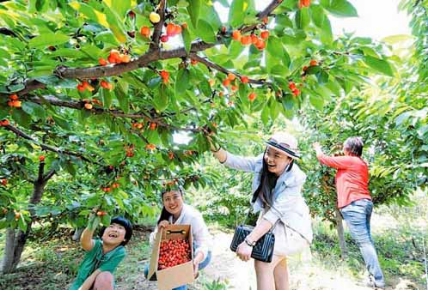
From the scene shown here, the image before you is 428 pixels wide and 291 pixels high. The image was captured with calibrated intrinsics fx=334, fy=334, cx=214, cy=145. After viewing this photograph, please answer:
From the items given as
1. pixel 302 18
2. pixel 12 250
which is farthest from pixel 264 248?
pixel 12 250

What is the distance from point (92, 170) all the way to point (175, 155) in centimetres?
109

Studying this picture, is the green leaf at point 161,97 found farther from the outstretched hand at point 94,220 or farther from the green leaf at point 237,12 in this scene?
the outstretched hand at point 94,220

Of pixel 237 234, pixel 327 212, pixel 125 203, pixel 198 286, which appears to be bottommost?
pixel 198 286

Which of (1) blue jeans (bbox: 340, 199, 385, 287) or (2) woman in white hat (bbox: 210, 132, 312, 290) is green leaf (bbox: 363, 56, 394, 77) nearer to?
(2) woman in white hat (bbox: 210, 132, 312, 290)

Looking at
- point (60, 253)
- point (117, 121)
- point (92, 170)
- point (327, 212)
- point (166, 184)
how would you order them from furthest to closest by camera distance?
point (60, 253)
point (327, 212)
point (92, 170)
point (166, 184)
point (117, 121)

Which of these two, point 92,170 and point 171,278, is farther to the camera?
point 92,170

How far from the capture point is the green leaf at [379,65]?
0.92 meters

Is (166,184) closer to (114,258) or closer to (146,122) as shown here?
(114,258)

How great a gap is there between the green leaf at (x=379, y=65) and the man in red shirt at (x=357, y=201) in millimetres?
2431

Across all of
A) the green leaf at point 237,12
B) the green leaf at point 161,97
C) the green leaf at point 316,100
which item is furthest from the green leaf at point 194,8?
the green leaf at point 316,100

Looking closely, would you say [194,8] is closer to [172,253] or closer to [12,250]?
[172,253]

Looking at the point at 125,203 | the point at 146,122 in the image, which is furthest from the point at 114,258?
the point at 146,122

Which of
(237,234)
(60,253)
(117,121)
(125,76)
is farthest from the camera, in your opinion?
(60,253)

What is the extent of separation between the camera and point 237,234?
73.5 inches
